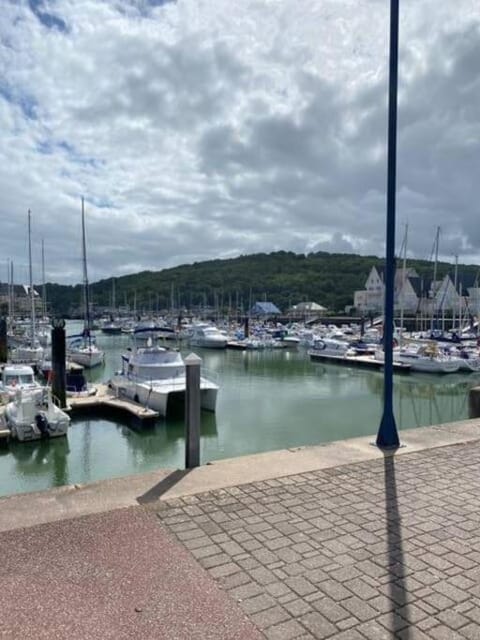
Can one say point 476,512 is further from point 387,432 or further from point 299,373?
point 299,373

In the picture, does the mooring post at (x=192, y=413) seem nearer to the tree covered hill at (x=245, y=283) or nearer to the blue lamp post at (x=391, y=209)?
the blue lamp post at (x=391, y=209)

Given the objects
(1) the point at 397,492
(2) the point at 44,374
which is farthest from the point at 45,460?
(2) the point at 44,374

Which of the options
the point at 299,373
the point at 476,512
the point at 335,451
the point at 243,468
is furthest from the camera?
the point at 299,373

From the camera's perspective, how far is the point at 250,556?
163 inches

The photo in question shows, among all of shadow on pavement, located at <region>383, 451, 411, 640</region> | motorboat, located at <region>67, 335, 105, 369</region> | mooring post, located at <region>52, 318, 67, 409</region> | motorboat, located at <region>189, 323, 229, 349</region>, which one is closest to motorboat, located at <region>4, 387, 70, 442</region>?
mooring post, located at <region>52, 318, 67, 409</region>

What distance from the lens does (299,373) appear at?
133 feet

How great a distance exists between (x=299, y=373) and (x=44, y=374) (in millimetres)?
18623

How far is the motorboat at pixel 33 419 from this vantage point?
54.9ft

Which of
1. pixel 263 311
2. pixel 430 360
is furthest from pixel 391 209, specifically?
pixel 263 311

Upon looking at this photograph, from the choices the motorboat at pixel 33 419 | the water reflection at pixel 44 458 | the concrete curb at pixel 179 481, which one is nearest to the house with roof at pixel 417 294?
the motorboat at pixel 33 419

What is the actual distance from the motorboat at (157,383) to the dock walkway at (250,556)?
1480cm

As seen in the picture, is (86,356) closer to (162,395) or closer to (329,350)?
(162,395)

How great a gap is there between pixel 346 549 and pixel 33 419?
48.8 feet

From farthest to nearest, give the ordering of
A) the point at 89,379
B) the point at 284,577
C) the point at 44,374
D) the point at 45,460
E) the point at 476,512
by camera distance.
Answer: the point at 89,379
the point at 44,374
the point at 45,460
the point at 476,512
the point at 284,577
